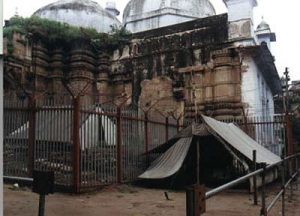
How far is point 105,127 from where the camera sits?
34.2 ft

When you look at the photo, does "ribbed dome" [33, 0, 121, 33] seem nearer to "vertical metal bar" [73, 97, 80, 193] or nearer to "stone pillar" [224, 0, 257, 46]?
"stone pillar" [224, 0, 257, 46]

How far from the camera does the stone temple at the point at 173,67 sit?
1500 centimetres

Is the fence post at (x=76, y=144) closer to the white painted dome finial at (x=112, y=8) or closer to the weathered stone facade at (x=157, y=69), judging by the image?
the weathered stone facade at (x=157, y=69)

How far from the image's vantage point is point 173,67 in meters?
16.2

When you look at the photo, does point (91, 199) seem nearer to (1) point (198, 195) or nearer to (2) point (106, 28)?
(1) point (198, 195)

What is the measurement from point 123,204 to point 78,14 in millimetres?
14558

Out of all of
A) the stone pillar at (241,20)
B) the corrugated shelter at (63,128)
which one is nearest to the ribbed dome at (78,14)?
the stone pillar at (241,20)

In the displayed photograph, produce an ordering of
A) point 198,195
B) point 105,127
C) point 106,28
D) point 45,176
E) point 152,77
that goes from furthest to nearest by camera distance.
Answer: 1. point 106,28
2. point 152,77
3. point 105,127
4. point 45,176
5. point 198,195

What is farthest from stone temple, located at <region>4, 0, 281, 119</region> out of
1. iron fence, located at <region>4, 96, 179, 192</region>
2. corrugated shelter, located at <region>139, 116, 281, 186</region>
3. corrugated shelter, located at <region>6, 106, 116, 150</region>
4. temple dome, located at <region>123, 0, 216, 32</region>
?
temple dome, located at <region>123, 0, 216, 32</region>

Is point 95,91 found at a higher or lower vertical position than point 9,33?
lower

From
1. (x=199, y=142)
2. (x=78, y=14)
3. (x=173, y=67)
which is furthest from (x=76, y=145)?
(x=78, y=14)

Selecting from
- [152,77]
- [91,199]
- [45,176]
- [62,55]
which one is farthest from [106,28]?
[45,176]

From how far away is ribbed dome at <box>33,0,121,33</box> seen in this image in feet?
69.0

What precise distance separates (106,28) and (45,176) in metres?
19.4
